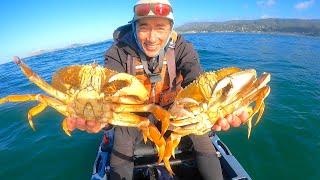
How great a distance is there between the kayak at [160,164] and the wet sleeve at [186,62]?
117 centimetres

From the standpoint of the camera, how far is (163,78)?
5168 mm

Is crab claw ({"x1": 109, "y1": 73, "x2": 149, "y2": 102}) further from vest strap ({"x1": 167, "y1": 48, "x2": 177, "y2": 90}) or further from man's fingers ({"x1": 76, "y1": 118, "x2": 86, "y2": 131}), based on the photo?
vest strap ({"x1": 167, "y1": 48, "x2": 177, "y2": 90})

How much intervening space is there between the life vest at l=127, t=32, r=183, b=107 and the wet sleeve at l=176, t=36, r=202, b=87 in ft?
0.43

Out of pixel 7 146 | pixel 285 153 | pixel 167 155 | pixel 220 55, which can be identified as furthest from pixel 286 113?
pixel 220 55

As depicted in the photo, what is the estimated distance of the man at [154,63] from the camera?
15.0 feet

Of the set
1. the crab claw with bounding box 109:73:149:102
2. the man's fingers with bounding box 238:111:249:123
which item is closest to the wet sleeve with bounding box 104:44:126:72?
the crab claw with bounding box 109:73:149:102

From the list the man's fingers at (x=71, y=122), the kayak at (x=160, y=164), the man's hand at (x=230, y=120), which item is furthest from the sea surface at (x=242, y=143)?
the man's hand at (x=230, y=120)

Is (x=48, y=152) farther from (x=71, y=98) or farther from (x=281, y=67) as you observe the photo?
(x=281, y=67)

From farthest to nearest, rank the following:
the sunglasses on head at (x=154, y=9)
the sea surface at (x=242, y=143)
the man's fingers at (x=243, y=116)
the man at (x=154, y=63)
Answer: the sea surface at (x=242, y=143) < the man at (x=154, y=63) < the sunglasses on head at (x=154, y=9) < the man's fingers at (x=243, y=116)

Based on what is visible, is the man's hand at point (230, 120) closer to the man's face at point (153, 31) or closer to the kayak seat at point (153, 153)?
the kayak seat at point (153, 153)

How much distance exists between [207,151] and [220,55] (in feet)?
56.1

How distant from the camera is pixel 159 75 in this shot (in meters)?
5.02

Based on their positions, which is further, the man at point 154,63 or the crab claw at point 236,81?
the man at point 154,63

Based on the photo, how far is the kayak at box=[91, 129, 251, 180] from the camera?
491cm
